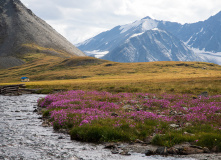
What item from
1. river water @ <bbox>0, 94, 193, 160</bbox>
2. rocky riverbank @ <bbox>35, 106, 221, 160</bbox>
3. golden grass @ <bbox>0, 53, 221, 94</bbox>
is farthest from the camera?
golden grass @ <bbox>0, 53, 221, 94</bbox>

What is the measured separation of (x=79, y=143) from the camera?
12383mm

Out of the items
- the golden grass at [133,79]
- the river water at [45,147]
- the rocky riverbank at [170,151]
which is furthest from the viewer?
the golden grass at [133,79]

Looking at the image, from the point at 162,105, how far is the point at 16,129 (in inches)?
541

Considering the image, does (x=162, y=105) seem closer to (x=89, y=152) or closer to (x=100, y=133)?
(x=100, y=133)

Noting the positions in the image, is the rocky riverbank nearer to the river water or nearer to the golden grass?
the river water

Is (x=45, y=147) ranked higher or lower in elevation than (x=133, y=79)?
lower

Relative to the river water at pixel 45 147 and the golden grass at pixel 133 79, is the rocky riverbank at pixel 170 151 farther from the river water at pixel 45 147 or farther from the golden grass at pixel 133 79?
the golden grass at pixel 133 79

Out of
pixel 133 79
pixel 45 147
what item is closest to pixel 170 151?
pixel 45 147

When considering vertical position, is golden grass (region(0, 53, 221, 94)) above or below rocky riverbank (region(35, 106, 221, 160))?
above

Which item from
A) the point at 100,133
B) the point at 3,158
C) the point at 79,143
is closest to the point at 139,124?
the point at 100,133

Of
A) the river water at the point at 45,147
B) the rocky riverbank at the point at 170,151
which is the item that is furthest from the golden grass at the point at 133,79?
the river water at the point at 45,147

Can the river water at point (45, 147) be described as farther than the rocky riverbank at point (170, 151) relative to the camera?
Yes

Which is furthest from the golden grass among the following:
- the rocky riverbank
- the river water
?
the river water

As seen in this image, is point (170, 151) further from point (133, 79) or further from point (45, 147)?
point (133, 79)
